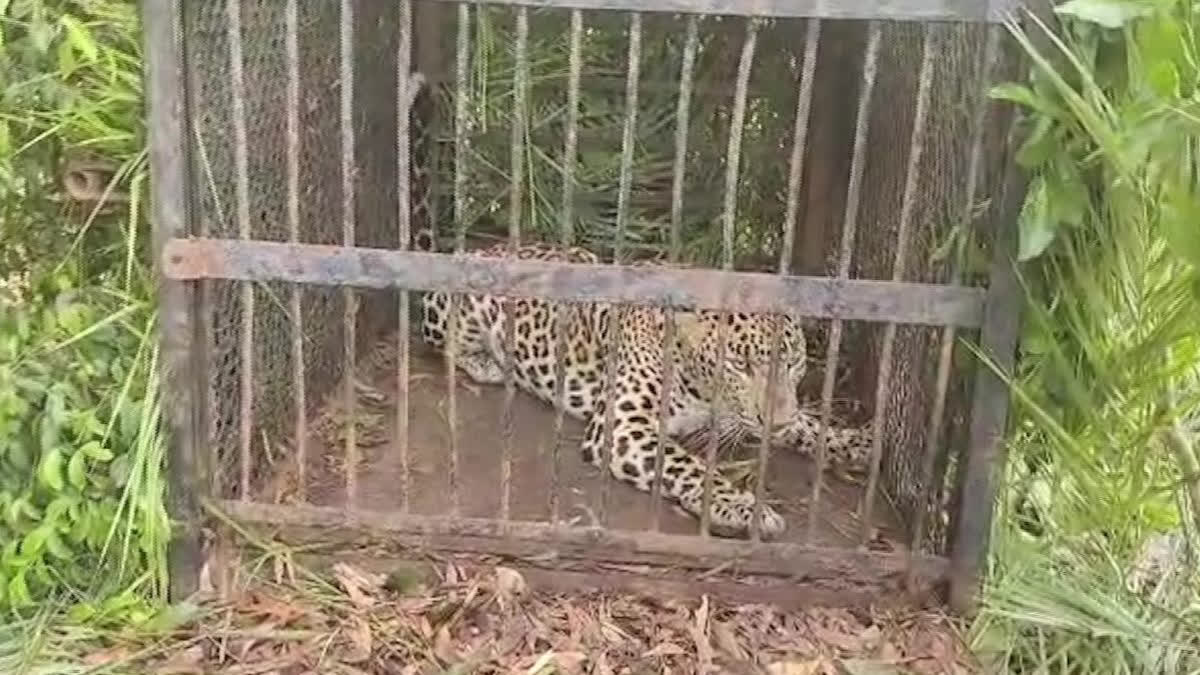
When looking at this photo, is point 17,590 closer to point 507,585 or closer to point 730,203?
point 507,585

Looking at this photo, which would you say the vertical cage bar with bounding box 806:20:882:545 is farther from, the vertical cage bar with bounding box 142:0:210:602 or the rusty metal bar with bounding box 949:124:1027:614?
the vertical cage bar with bounding box 142:0:210:602

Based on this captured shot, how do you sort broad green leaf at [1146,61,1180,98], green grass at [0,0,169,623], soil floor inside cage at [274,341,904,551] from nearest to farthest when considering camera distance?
1. broad green leaf at [1146,61,1180,98]
2. green grass at [0,0,169,623]
3. soil floor inside cage at [274,341,904,551]

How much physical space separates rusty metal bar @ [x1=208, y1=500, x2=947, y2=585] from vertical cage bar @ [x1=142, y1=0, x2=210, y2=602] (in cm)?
7

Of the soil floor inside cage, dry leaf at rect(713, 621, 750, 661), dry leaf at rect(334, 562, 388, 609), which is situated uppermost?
the soil floor inside cage

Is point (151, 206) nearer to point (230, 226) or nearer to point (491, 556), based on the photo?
point (230, 226)

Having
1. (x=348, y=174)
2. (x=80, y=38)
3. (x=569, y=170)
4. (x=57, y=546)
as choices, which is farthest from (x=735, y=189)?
(x=57, y=546)

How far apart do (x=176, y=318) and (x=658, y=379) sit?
1228 mm

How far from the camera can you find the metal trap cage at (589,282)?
2.69m

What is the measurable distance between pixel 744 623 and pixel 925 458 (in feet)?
1.51

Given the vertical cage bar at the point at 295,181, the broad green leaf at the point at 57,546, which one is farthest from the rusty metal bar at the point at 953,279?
the broad green leaf at the point at 57,546

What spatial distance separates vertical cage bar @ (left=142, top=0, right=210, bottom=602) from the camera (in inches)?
104

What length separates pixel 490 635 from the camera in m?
2.91

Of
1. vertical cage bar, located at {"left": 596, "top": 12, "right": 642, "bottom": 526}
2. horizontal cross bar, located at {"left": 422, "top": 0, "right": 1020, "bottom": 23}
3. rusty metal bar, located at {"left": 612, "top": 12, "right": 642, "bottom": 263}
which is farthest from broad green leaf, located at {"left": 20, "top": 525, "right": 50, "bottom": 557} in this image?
horizontal cross bar, located at {"left": 422, "top": 0, "right": 1020, "bottom": 23}

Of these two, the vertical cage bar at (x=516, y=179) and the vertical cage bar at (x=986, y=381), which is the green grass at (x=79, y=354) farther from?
the vertical cage bar at (x=986, y=381)
